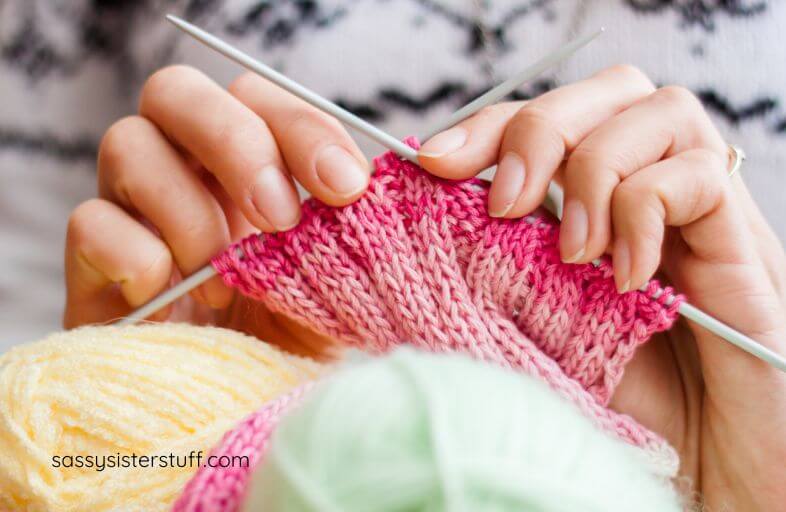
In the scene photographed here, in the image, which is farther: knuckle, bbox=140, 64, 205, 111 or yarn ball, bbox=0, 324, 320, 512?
knuckle, bbox=140, 64, 205, 111

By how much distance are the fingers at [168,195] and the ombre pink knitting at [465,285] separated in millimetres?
62

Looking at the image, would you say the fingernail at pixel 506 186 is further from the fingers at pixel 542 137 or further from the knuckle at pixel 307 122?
the knuckle at pixel 307 122

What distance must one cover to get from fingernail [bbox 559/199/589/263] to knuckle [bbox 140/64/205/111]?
34 centimetres

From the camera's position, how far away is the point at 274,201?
0.54 meters

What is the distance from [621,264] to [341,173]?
21cm

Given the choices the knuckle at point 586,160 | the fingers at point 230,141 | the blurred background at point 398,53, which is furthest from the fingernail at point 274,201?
the blurred background at point 398,53

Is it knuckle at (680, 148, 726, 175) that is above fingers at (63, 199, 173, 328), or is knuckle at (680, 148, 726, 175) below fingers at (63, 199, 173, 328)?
above

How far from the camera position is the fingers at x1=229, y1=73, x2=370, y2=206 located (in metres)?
0.53

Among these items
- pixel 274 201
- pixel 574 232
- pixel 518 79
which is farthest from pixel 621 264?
pixel 274 201

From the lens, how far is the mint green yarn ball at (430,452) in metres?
0.26

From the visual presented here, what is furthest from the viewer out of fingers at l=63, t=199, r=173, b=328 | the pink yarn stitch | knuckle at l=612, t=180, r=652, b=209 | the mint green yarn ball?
fingers at l=63, t=199, r=173, b=328

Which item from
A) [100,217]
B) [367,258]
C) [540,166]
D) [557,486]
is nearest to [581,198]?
[540,166]

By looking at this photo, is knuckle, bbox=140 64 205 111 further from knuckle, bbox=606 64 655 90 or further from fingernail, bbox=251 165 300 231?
knuckle, bbox=606 64 655 90

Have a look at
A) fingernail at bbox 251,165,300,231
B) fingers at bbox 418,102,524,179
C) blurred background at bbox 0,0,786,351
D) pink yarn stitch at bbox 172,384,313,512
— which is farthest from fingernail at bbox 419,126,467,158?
blurred background at bbox 0,0,786,351
